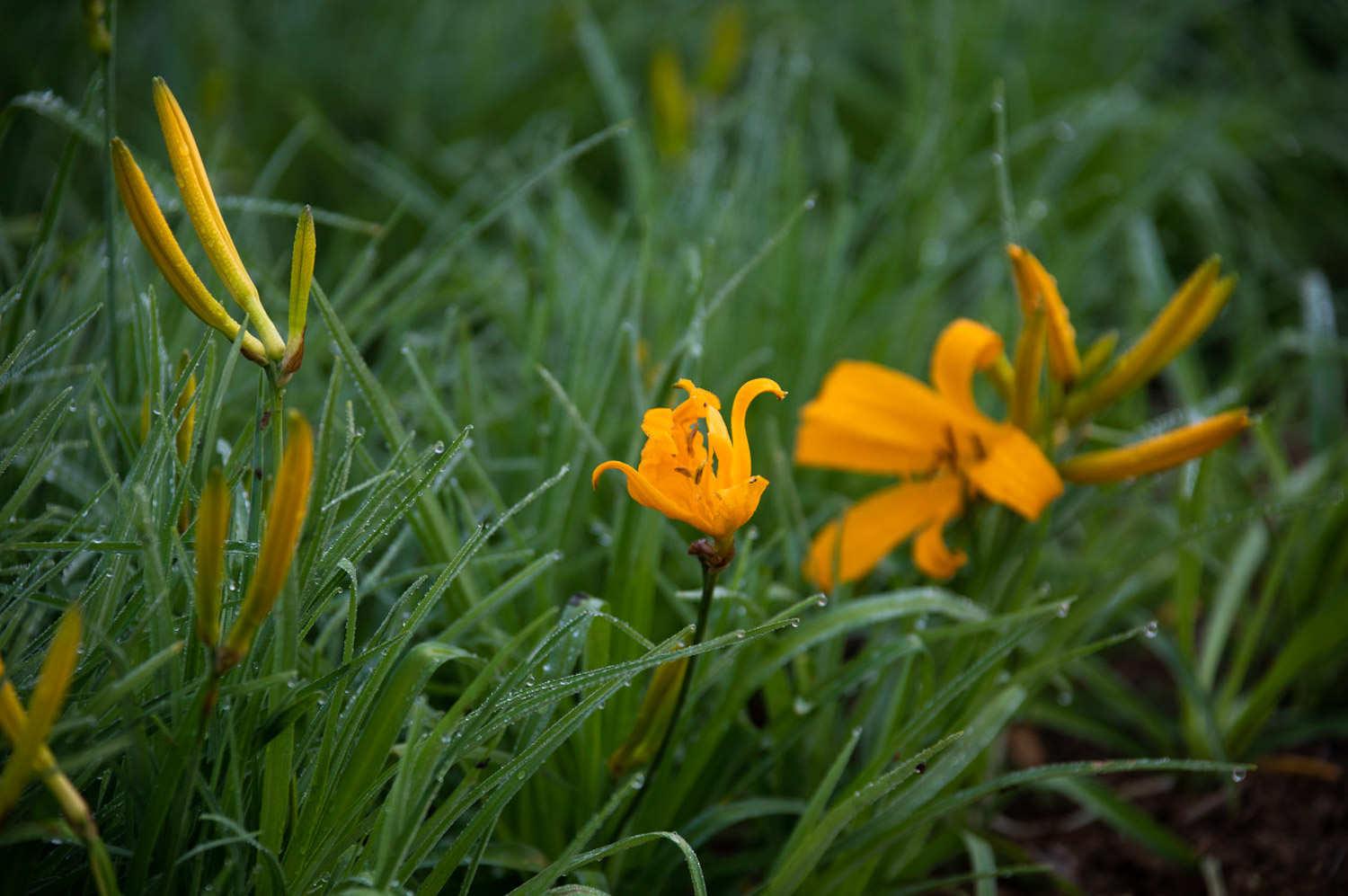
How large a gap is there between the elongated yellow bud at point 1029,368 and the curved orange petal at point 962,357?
0.12 ft

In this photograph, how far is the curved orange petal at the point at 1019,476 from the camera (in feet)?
4.34

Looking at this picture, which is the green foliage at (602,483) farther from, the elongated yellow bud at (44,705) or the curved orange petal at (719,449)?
the curved orange petal at (719,449)

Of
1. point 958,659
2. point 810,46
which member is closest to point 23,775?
point 958,659

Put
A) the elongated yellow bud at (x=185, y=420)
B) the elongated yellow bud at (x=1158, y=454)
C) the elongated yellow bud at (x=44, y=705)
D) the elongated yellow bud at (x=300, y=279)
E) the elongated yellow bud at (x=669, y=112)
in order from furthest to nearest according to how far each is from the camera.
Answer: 1. the elongated yellow bud at (x=669, y=112)
2. the elongated yellow bud at (x=1158, y=454)
3. the elongated yellow bud at (x=185, y=420)
4. the elongated yellow bud at (x=300, y=279)
5. the elongated yellow bud at (x=44, y=705)

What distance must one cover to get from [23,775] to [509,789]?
40cm

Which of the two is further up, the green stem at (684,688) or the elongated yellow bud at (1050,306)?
the elongated yellow bud at (1050,306)

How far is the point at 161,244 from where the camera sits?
94 centimetres

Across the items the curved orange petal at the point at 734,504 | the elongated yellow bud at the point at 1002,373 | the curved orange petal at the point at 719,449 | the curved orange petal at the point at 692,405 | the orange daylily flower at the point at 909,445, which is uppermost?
the curved orange petal at the point at 692,405

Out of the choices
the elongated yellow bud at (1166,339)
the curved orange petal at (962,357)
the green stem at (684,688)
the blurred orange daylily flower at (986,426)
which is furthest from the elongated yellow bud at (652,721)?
the elongated yellow bud at (1166,339)

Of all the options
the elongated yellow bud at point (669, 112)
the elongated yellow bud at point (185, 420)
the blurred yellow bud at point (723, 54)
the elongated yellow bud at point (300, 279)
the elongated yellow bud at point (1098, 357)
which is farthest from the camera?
the blurred yellow bud at point (723, 54)

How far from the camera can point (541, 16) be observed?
3578mm

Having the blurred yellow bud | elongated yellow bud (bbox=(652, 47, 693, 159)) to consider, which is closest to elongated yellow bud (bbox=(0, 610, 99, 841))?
elongated yellow bud (bbox=(652, 47, 693, 159))

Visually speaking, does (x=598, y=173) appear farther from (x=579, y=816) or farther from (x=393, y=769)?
(x=393, y=769)

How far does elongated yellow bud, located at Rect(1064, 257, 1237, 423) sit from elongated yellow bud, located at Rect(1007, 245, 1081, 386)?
0.04 meters
